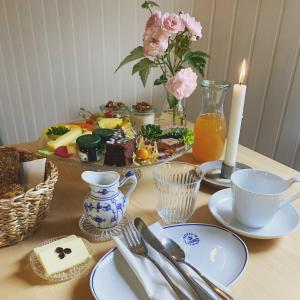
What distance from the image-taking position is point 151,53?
863 mm

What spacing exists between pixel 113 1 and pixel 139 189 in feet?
3.64

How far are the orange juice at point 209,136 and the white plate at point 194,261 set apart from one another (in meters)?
0.34

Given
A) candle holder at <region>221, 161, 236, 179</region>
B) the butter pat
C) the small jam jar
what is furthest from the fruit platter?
the butter pat

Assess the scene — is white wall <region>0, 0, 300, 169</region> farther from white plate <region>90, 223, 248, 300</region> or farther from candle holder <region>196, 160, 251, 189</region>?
white plate <region>90, 223, 248, 300</region>

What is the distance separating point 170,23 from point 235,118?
30 cm

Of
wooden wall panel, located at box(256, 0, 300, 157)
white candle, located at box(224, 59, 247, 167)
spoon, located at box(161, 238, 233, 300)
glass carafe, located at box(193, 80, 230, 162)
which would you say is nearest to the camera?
spoon, located at box(161, 238, 233, 300)

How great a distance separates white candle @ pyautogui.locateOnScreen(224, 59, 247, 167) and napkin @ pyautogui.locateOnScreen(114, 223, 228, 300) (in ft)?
1.06

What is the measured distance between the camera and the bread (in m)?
0.70

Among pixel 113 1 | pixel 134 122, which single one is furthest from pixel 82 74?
pixel 134 122

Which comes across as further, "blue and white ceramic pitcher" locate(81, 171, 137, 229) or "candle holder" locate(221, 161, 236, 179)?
"candle holder" locate(221, 161, 236, 179)

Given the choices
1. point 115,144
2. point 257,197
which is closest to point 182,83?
point 115,144

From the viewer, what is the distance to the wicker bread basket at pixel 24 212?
57 centimetres

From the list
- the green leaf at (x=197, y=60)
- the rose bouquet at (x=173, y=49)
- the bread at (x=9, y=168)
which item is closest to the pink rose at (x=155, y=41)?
the rose bouquet at (x=173, y=49)

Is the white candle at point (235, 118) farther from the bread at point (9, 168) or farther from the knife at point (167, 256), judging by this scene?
the bread at point (9, 168)
